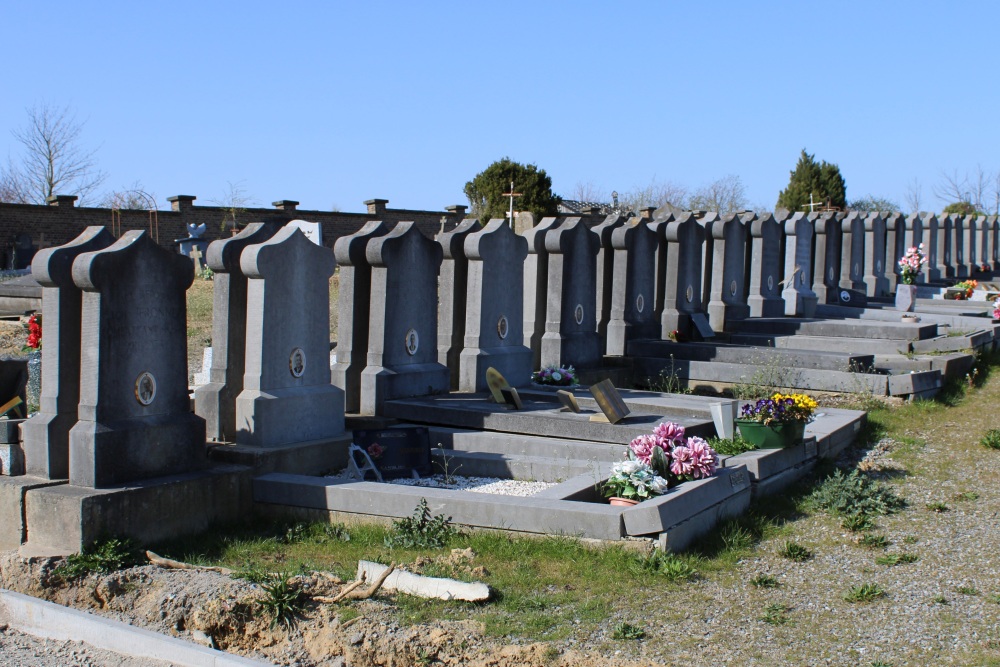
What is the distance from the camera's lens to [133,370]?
22.3 ft

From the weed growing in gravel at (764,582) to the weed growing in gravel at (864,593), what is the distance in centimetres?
39

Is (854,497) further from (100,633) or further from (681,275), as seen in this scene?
(681,275)

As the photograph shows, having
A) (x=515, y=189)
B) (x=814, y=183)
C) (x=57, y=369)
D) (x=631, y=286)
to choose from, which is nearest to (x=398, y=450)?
(x=57, y=369)

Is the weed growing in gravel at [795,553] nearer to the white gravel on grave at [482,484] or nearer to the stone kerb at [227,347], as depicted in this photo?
the white gravel on grave at [482,484]

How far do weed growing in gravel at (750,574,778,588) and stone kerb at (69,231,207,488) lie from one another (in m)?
3.91

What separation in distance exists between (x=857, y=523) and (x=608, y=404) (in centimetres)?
226

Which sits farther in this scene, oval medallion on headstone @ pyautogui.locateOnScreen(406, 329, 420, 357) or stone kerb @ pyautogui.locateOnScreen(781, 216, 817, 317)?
stone kerb @ pyautogui.locateOnScreen(781, 216, 817, 317)

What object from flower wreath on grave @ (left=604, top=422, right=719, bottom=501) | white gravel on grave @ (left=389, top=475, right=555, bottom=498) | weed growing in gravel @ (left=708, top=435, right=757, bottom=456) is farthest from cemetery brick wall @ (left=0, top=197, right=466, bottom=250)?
flower wreath on grave @ (left=604, top=422, right=719, bottom=501)

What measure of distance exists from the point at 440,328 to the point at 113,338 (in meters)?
4.71

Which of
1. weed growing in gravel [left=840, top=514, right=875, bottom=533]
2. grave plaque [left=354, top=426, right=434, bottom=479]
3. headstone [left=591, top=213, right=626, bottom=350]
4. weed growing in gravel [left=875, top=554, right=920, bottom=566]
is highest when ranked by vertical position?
headstone [left=591, top=213, right=626, bottom=350]

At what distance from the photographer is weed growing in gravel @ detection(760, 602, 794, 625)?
5.18 meters

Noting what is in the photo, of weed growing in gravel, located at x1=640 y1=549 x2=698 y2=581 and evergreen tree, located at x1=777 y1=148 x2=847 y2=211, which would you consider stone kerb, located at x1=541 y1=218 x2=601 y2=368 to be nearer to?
weed growing in gravel, located at x1=640 y1=549 x2=698 y2=581

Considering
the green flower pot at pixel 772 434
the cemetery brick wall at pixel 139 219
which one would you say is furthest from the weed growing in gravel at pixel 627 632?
the cemetery brick wall at pixel 139 219

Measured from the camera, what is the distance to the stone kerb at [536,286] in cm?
1194
